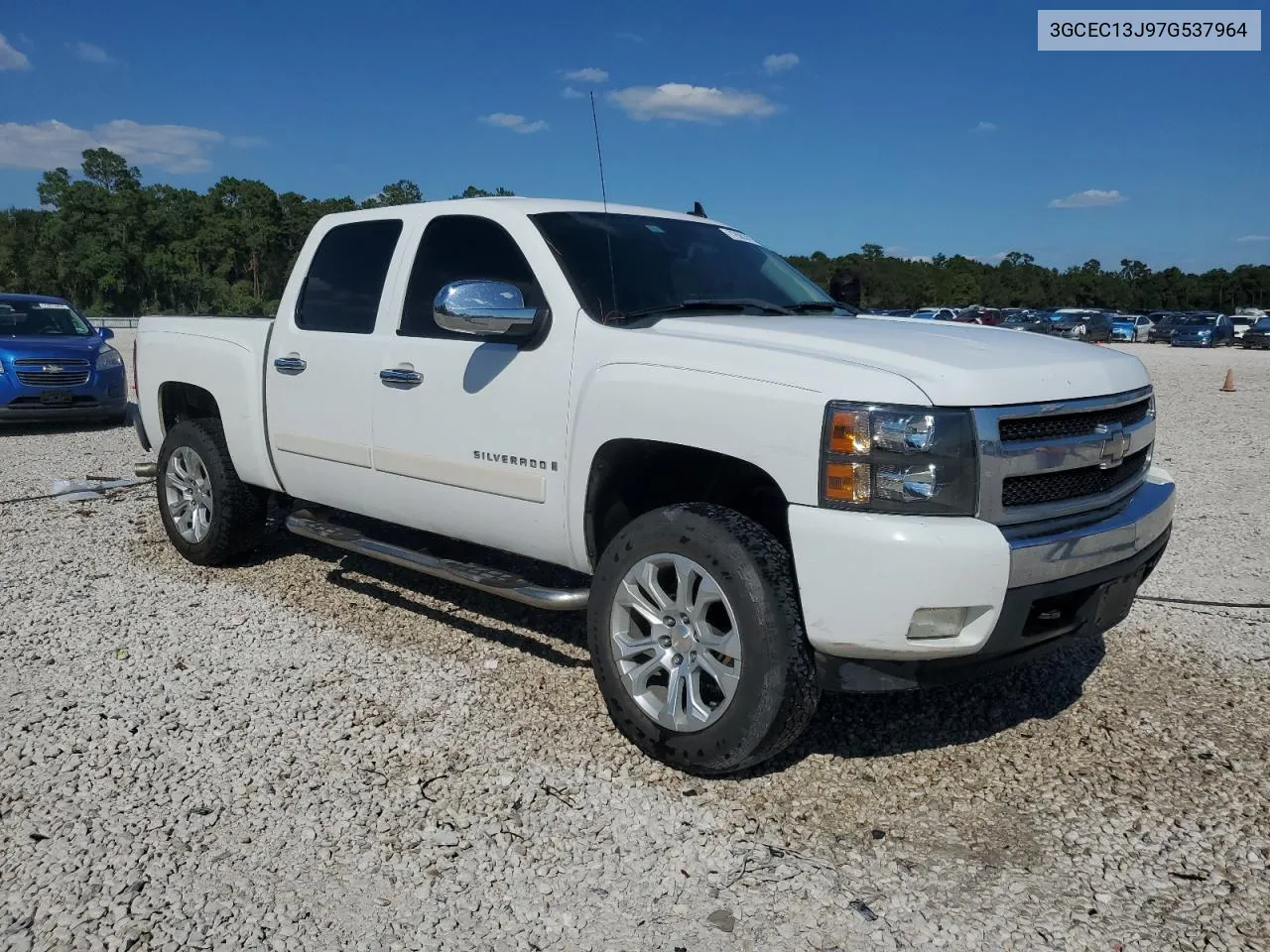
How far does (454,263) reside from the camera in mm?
4559

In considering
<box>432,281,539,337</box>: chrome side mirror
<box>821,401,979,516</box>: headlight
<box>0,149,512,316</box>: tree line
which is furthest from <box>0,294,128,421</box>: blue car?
<box>0,149,512,316</box>: tree line

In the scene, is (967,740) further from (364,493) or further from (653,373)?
(364,493)

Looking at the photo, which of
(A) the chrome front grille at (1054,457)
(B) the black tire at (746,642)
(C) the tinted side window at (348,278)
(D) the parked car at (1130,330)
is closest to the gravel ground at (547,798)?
(B) the black tire at (746,642)

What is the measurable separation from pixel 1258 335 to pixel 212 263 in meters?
80.1

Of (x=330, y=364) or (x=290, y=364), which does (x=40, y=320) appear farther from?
(x=330, y=364)

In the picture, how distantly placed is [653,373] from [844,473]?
2.70 ft

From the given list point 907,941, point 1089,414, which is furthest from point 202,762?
point 1089,414

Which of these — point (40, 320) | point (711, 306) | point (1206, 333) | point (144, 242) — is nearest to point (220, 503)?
point (711, 306)

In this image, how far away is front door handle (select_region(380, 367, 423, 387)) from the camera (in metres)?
4.44

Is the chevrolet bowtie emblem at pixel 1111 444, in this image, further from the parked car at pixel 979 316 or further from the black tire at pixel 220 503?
the parked car at pixel 979 316

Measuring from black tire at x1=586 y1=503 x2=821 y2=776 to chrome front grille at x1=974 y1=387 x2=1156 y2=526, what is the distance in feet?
2.24

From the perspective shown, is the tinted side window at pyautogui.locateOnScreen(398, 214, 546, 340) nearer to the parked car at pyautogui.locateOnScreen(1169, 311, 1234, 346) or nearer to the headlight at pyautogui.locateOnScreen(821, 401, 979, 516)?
the headlight at pyautogui.locateOnScreen(821, 401, 979, 516)

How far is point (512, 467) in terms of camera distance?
405 centimetres

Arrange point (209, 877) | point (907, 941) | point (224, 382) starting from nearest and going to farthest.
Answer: point (907, 941) < point (209, 877) < point (224, 382)
